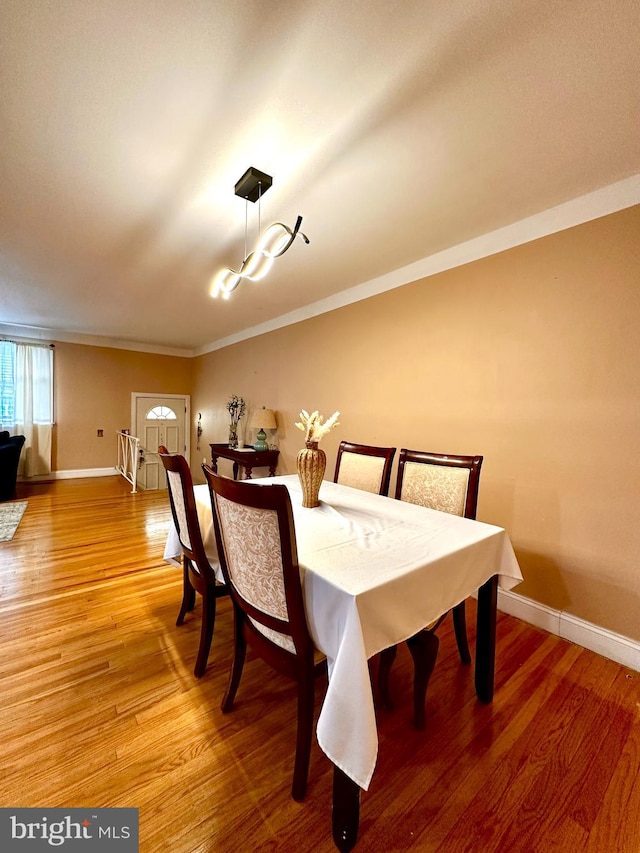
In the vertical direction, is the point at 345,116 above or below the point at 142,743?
above

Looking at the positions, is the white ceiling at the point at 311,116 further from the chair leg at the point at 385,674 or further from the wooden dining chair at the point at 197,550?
the chair leg at the point at 385,674

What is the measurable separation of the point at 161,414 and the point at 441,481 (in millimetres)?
5906

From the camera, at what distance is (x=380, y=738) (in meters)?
1.32

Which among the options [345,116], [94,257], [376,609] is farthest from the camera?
[94,257]

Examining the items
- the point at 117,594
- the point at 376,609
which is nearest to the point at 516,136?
the point at 376,609

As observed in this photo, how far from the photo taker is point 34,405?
5230mm

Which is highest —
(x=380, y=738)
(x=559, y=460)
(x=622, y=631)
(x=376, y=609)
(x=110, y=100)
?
(x=110, y=100)

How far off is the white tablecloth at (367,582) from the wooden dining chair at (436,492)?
0.66 ft

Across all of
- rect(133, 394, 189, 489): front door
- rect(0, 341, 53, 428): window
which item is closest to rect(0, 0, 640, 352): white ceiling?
rect(0, 341, 53, 428): window

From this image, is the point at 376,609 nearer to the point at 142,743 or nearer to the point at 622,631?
the point at 142,743

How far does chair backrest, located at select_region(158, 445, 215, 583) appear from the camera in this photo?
1549 millimetres

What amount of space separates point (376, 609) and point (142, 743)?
1.10 m

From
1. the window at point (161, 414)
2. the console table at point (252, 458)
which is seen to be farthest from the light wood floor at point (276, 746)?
the window at point (161, 414)

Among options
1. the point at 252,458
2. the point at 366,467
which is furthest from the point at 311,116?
the point at 252,458
